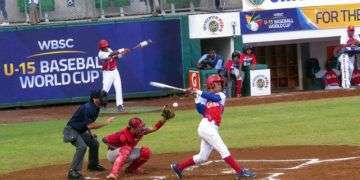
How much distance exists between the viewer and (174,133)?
60.7ft

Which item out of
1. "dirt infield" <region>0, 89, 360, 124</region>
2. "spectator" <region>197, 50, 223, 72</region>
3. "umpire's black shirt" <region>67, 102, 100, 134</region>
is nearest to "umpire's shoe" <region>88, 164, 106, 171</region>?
"umpire's black shirt" <region>67, 102, 100, 134</region>

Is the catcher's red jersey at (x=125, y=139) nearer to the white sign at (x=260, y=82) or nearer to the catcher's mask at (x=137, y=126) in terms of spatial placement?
the catcher's mask at (x=137, y=126)

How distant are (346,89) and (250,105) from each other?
468cm

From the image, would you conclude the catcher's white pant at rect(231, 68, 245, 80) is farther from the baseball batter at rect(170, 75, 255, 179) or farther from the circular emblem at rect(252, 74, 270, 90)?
the baseball batter at rect(170, 75, 255, 179)

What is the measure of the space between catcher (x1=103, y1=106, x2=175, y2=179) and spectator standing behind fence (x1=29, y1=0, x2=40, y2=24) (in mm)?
14896

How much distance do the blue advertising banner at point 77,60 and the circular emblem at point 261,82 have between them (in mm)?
2751

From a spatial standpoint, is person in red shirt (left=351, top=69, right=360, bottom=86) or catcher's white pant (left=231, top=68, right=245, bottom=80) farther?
person in red shirt (left=351, top=69, right=360, bottom=86)

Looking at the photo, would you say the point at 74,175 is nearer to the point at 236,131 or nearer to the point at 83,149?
the point at 83,149

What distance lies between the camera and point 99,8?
28500mm

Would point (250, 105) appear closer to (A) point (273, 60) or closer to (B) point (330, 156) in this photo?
(A) point (273, 60)

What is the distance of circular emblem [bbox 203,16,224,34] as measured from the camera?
2777 centimetres

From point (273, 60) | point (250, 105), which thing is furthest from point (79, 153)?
point (273, 60)

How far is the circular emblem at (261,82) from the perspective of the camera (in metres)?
27.5

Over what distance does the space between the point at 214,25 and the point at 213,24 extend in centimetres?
6
